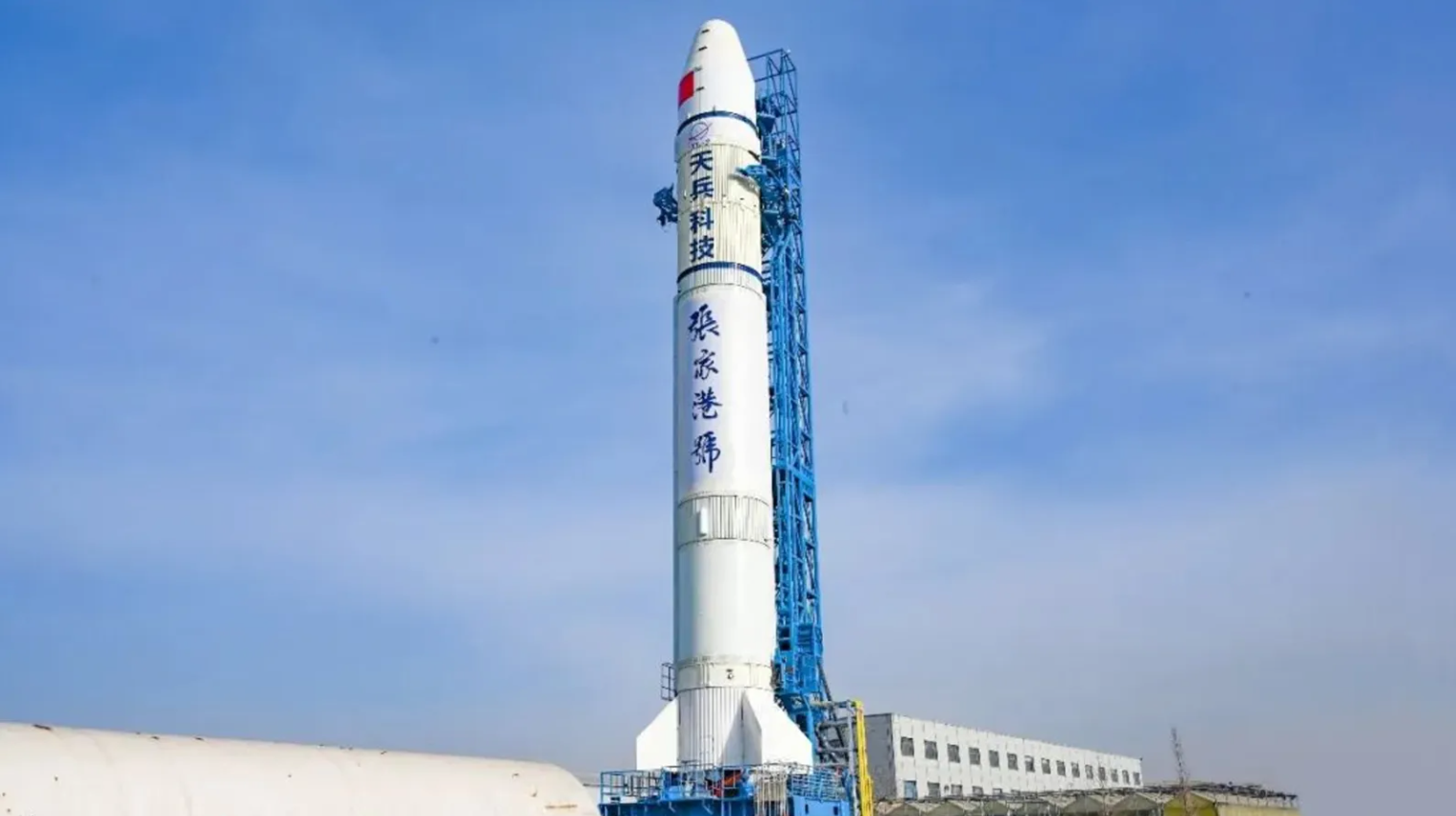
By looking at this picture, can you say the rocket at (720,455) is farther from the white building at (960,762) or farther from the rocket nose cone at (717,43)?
the white building at (960,762)

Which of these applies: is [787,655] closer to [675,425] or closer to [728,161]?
[675,425]

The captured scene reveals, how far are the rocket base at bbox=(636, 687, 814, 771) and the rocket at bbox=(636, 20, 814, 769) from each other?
38mm

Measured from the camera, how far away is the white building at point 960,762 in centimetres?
6041

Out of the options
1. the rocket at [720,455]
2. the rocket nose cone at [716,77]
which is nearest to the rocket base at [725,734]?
the rocket at [720,455]

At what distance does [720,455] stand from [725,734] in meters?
8.19

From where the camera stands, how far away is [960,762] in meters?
66.3

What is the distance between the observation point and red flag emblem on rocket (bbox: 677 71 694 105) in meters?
44.0

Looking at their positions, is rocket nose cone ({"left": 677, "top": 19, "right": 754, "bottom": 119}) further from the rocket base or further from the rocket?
the rocket base

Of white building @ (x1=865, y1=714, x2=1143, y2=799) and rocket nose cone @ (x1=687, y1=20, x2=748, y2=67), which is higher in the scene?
rocket nose cone @ (x1=687, y1=20, x2=748, y2=67)

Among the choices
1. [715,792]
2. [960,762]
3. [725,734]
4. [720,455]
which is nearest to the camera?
[715,792]

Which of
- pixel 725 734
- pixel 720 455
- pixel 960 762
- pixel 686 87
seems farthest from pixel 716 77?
pixel 960 762

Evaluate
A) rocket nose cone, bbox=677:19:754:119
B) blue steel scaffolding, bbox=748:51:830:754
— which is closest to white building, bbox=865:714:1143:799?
blue steel scaffolding, bbox=748:51:830:754

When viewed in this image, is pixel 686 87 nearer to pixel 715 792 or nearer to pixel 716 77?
pixel 716 77

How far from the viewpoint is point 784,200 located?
45719mm
